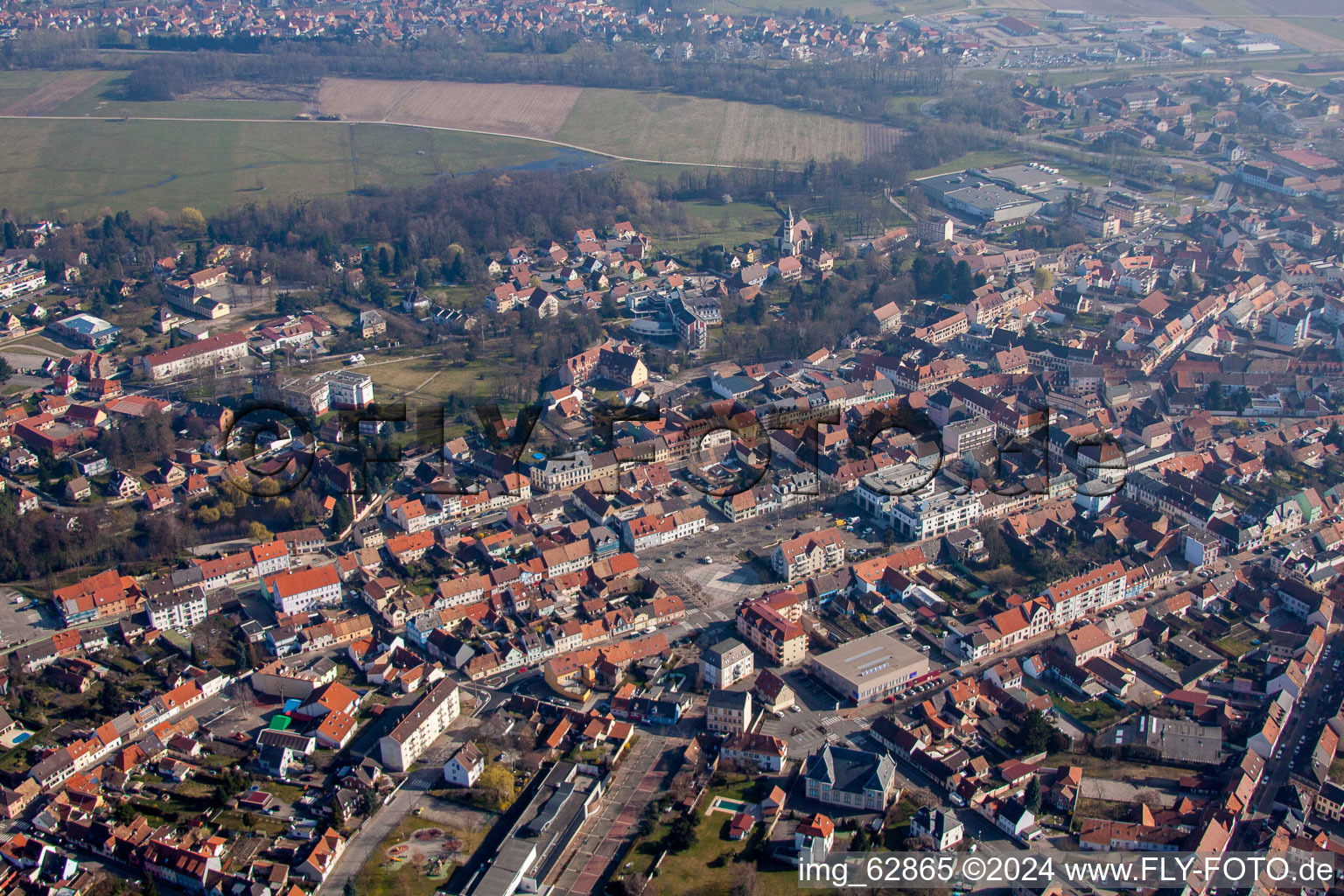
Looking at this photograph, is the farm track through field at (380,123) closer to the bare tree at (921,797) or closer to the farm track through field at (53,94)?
the farm track through field at (53,94)

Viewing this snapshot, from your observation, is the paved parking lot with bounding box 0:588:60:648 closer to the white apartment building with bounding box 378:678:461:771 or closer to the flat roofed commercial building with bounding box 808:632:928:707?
the white apartment building with bounding box 378:678:461:771

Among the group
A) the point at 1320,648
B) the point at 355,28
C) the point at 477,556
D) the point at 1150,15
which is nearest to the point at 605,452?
the point at 477,556

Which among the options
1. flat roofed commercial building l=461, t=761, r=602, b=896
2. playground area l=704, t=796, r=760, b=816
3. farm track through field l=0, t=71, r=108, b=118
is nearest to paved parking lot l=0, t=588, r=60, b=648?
flat roofed commercial building l=461, t=761, r=602, b=896

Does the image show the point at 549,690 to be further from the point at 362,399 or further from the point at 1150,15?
the point at 1150,15

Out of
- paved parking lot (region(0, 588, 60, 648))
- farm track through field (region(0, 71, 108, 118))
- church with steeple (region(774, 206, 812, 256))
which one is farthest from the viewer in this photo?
farm track through field (region(0, 71, 108, 118))

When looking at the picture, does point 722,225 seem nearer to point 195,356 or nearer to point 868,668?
point 195,356

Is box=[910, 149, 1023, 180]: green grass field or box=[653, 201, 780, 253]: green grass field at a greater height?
box=[910, 149, 1023, 180]: green grass field

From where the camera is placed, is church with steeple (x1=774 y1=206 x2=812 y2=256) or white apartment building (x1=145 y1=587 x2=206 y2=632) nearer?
white apartment building (x1=145 y1=587 x2=206 y2=632)
